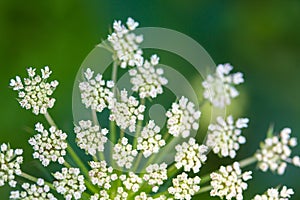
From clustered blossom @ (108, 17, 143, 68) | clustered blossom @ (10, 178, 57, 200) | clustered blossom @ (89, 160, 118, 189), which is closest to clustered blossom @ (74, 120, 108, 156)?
clustered blossom @ (89, 160, 118, 189)

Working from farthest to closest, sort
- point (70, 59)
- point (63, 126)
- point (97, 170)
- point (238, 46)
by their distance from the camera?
point (238, 46) < point (70, 59) < point (63, 126) < point (97, 170)

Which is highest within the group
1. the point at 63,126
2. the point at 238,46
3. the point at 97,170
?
the point at 238,46

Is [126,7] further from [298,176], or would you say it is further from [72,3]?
[298,176]

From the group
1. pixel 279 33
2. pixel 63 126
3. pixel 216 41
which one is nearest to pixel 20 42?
pixel 63 126

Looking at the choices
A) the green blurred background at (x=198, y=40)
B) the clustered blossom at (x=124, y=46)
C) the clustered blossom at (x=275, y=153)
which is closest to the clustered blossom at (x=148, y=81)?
the clustered blossom at (x=124, y=46)

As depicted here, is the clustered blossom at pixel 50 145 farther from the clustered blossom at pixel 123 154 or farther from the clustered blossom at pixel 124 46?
the clustered blossom at pixel 124 46

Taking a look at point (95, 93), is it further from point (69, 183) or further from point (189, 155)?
point (189, 155)

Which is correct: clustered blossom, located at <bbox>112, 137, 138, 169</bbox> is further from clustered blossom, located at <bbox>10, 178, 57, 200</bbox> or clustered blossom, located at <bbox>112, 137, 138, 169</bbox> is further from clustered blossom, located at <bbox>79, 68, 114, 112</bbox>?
clustered blossom, located at <bbox>10, 178, 57, 200</bbox>
